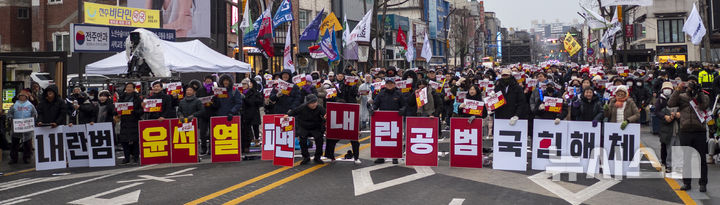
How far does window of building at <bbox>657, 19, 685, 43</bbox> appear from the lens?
66062 millimetres

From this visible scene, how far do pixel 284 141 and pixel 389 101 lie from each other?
2.14 metres

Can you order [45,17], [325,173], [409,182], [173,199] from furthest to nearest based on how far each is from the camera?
[45,17] → [325,173] → [409,182] → [173,199]

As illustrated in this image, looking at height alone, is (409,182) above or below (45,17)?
below

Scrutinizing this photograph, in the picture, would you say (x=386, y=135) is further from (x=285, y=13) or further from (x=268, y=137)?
(x=285, y=13)

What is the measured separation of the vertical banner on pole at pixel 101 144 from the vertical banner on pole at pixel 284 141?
333cm

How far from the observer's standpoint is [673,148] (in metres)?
11.0

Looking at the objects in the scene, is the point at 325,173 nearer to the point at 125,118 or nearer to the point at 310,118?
the point at 310,118

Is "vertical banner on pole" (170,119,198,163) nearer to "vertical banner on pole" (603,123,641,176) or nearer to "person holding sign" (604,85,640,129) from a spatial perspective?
"vertical banner on pole" (603,123,641,176)

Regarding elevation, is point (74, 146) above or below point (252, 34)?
below

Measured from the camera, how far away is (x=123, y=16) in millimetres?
33406

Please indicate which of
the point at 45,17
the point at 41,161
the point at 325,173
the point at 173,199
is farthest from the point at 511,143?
the point at 45,17

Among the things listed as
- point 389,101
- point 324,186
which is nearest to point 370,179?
point 324,186

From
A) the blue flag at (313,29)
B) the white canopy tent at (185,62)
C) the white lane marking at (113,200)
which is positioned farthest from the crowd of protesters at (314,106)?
the blue flag at (313,29)

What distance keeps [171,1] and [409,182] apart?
2926 centimetres
